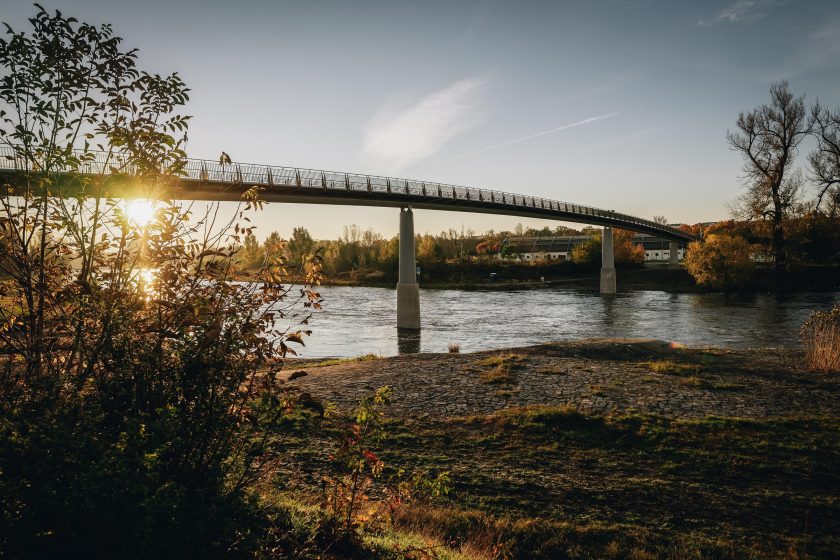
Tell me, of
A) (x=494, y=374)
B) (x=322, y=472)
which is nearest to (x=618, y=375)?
(x=494, y=374)

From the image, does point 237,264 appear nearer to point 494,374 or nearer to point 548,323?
point 494,374

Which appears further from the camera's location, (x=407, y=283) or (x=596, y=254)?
(x=596, y=254)

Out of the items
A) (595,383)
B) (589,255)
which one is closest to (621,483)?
(595,383)

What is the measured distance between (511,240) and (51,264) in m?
173

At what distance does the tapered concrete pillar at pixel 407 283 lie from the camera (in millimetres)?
47625

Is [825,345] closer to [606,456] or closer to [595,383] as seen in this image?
[595,383]

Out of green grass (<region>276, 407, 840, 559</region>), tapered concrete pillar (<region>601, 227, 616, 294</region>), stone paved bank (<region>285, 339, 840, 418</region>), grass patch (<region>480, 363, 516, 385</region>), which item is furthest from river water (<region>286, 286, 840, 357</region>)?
green grass (<region>276, 407, 840, 559</region>)

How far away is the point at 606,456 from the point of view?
412 inches

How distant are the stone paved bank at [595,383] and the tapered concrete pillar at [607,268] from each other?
65131mm

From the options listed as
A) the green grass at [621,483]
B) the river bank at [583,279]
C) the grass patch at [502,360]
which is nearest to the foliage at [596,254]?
the river bank at [583,279]

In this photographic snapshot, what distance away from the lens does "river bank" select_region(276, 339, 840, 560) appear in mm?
7273

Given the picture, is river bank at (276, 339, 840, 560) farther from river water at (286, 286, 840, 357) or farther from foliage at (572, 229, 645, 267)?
foliage at (572, 229, 645, 267)

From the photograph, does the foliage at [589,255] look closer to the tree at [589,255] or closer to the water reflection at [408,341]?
the tree at [589,255]

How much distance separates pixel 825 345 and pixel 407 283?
35343 millimetres
